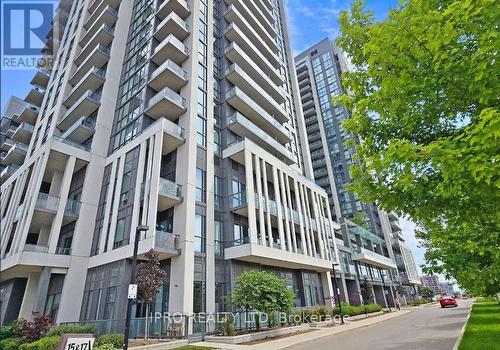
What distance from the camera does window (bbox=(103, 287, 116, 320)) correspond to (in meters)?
21.0

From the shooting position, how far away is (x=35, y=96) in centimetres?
4653

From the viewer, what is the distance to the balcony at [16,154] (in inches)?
1502

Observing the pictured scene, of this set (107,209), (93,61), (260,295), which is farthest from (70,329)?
(93,61)

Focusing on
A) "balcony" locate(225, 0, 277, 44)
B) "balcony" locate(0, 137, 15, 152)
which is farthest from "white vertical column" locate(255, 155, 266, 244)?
"balcony" locate(0, 137, 15, 152)

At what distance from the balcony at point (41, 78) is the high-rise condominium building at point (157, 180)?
7633 mm

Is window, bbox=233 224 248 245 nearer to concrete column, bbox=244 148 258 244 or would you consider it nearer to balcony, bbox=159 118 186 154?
concrete column, bbox=244 148 258 244

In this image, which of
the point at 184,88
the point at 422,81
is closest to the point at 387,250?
the point at 184,88

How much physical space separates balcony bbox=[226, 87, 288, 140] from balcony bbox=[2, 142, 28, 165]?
2800 centimetres

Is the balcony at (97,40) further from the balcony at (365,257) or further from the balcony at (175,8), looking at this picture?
the balcony at (365,257)

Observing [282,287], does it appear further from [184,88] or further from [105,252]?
[184,88]

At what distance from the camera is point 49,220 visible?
85.3 ft

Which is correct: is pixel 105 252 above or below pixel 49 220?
below

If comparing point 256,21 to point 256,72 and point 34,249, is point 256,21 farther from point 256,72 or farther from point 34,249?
point 34,249

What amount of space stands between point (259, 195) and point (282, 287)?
358 inches
